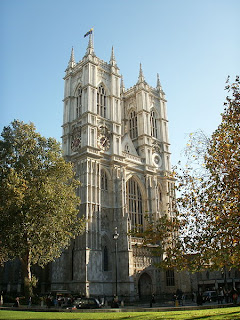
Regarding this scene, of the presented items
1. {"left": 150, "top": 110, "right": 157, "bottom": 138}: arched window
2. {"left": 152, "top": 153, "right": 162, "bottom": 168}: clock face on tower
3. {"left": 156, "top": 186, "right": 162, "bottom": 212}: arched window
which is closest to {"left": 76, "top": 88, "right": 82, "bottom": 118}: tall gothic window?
{"left": 150, "top": 110, "right": 157, "bottom": 138}: arched window

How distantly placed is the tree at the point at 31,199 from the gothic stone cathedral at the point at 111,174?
24.8ft

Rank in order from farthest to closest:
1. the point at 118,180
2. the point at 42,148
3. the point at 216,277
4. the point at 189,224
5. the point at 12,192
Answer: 1. the point at 216,277
2. the point at 118,180
3. the point at 42,148
4. the point at 12,192
5. the point at 189,224

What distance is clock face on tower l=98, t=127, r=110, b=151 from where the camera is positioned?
4250cm

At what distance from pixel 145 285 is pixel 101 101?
991 inches

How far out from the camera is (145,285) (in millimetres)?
40219

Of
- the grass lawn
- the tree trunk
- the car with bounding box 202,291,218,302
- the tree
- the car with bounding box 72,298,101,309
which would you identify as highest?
the tree

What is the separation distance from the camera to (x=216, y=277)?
49.2 meters

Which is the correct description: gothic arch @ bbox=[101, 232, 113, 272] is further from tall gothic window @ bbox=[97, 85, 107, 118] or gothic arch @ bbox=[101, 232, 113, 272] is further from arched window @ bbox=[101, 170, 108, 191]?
tall gothic window @ bbox=[97, 85, 107, 118]

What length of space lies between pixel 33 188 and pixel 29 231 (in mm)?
3170

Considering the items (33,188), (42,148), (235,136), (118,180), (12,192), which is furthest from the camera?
(118,180)

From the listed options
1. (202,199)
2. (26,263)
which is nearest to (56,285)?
(26,263)

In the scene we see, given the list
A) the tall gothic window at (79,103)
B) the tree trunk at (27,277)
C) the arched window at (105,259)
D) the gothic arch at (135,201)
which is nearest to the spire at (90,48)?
the tall gothic window at (79,103)

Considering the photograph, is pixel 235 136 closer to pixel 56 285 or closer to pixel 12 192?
pixel 12 192

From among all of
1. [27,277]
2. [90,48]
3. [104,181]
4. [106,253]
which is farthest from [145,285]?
[90,48]
